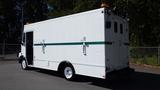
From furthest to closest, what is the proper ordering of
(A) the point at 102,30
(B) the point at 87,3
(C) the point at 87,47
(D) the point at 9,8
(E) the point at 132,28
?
(D) the point at 9,8 → (B) the point at 87,3 → (E) the point at 132,28 → (C) the point at 87,47 → (A) the point at 102,30

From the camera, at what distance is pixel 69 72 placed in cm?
1368

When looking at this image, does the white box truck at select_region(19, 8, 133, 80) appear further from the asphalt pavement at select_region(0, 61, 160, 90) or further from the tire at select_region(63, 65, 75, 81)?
the asphalt pavement at select_region(0, 61, 160, 90)

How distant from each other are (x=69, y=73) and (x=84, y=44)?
2.00m

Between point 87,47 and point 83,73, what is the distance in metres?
1.19

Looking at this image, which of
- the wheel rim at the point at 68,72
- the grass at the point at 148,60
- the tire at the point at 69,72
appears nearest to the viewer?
the tire at the point at 69,72

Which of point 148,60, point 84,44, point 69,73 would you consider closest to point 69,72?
point 69,73

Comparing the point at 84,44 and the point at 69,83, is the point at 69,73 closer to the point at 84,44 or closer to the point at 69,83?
Answer: the point at 69,83

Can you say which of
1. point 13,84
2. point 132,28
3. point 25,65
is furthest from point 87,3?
point 13,84

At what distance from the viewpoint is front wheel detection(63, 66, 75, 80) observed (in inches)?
526

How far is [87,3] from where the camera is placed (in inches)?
1342

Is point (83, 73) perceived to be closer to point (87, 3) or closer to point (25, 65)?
point (25, 65)

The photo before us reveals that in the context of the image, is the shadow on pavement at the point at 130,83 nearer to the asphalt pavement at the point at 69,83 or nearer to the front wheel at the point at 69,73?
the asphalt pavement at the point at 69,83

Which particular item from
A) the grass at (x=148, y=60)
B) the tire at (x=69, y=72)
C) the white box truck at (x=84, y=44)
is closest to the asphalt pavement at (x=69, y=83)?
the tire at (x=69, y=72)

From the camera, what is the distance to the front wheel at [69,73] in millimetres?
13364
